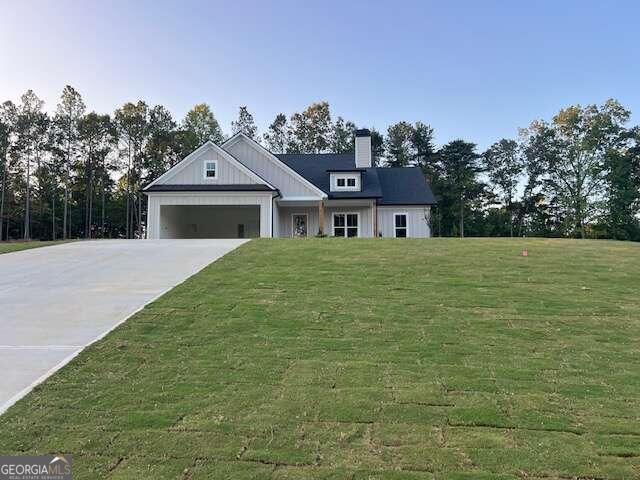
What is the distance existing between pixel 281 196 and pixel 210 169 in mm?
3800

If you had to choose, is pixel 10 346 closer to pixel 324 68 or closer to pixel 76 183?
pixel 324 68

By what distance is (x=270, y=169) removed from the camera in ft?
84.0

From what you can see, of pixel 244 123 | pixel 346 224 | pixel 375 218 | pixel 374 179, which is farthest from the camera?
pixel 244 123

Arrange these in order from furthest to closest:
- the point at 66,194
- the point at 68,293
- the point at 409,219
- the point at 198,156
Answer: the point at 66,194
the point at 409,219
the point at 198,156
the point at 68,293

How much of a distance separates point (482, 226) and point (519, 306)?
131 ft

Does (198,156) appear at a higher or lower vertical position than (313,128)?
lower

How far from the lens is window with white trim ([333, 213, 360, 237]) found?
87.9ft

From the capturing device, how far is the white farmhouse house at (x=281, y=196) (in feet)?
75.2

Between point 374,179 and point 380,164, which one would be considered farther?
point 380,164

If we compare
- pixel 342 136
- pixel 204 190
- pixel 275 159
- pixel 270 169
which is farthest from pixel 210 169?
pixel 342 136

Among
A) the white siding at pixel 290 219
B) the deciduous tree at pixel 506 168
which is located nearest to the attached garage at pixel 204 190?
the white siding at pixel 290 219

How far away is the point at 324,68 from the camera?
25.4 meters

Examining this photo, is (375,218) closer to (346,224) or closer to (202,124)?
(346,224)

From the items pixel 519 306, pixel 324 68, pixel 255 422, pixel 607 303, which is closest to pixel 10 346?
pixel 255 422
